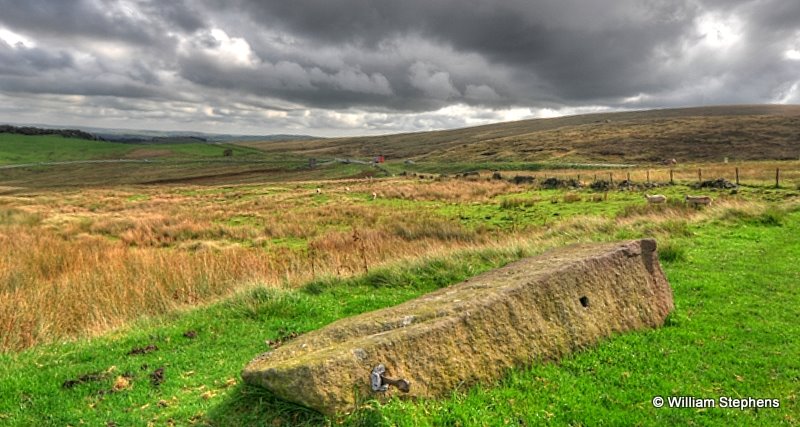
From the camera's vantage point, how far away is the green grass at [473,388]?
498 cm

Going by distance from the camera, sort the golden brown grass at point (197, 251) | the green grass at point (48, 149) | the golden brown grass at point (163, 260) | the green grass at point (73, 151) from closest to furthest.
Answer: the golden brown grass at point (163, 260) < the golden brown grass at point (197, 251) < the green grass at point (48, 149) < the green grass at point (73, 151)

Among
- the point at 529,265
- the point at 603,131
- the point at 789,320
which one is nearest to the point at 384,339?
A: the point at 529,265

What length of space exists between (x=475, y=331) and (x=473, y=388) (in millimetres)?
641

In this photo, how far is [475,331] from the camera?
5559 millimetres

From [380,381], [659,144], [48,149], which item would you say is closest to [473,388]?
[380,381]

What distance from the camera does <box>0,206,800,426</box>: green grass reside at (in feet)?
16.4

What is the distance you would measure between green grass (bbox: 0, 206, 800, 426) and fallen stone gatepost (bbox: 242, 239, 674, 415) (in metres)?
0.21

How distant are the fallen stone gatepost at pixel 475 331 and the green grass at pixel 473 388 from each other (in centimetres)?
21

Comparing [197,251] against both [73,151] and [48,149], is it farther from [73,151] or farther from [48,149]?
[48,149]

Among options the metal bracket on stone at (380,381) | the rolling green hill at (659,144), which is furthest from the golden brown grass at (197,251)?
the rolling green hill at (659,144)

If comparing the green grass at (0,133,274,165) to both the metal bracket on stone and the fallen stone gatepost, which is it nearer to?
the fallen stone gatepost

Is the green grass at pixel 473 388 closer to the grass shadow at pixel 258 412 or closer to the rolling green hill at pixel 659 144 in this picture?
the grass shadow at pixel 258 412

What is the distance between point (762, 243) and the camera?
14086mm

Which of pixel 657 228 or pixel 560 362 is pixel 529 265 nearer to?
pixel 560 362
